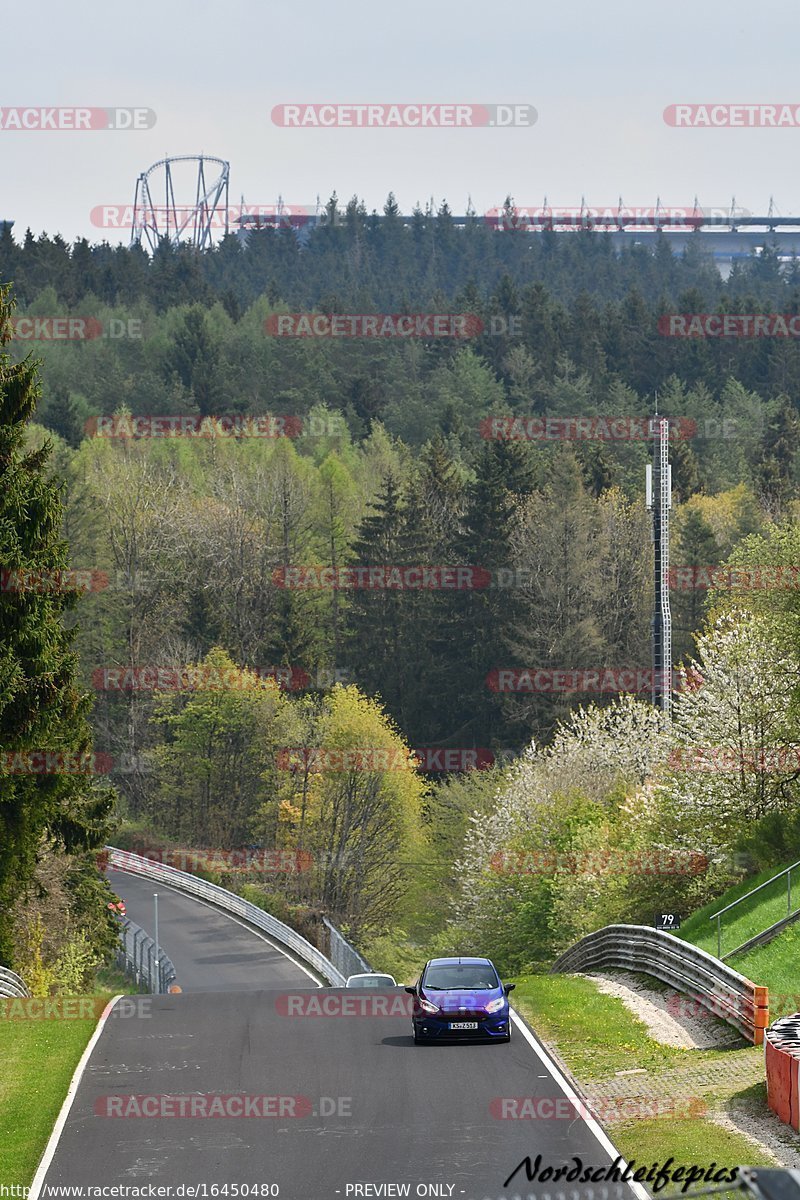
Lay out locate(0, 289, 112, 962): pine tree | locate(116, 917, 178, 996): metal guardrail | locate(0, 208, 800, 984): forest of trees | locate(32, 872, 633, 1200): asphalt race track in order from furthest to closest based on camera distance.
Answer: locate(0, 208, 800, 984): forest of trees, locate(116, 917, 178, 996): metal guardrail, locate(0, 289, 112, 962): pine tree, locate(32, 872, 633, 1200): asphalt race track

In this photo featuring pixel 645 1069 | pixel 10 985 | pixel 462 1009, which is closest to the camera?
pixel 645 1069

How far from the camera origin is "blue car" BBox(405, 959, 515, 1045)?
23.1 m

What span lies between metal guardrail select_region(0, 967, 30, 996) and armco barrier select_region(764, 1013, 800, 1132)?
1573 centimetres

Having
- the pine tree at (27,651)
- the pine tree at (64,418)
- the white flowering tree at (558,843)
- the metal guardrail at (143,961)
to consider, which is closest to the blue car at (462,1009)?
the pine tree at (27,651)

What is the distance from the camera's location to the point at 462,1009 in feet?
75.7

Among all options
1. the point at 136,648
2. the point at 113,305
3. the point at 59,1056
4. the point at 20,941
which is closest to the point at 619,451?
the point at 136,648

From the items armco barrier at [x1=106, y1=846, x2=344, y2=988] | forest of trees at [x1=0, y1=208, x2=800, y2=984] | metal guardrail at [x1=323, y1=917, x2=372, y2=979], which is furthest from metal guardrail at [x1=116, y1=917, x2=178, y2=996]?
forest of trees at [x1=0, y1=208, x2=800, y2=984]

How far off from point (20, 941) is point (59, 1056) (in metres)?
20.4

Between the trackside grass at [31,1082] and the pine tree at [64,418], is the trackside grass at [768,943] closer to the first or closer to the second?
the trackside grass at [31,1082]

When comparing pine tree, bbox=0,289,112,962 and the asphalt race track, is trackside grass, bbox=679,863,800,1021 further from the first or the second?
pine tree, bbox=0,289,112,962

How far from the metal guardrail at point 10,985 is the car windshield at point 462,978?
9.45m

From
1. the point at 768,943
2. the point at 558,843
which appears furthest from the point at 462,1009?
the point at 558,843

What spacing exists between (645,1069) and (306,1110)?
5029mm

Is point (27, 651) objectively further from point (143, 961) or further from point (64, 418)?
point (64, 418)
